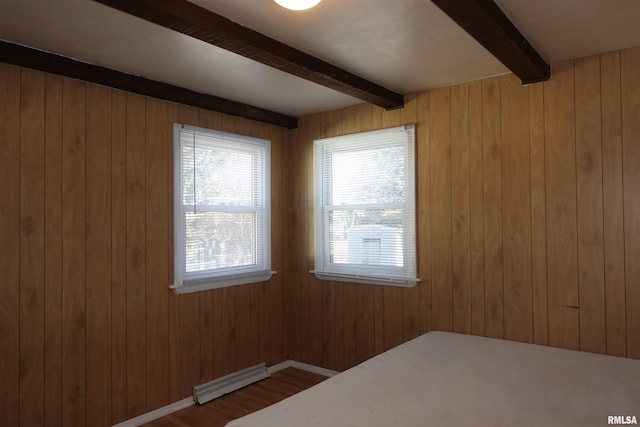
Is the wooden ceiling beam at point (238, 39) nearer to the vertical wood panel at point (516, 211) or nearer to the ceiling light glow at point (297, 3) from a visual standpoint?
the ceiling light glow at point (297, 3)

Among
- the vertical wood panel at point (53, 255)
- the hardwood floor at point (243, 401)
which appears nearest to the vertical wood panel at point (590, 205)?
the hardwood floor at point (243, 401)

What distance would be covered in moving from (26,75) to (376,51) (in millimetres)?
2145

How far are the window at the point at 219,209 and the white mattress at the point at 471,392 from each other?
1.65m

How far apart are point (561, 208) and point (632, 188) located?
15.6 inches

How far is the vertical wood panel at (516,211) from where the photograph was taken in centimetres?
295

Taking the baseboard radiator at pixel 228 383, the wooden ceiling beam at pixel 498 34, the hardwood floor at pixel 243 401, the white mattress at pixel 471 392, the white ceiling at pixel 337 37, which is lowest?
the hardwood floor at pixel 243 401

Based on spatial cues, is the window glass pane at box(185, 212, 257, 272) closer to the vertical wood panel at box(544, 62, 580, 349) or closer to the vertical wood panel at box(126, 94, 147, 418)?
the vertical wood panel at box(126, 94, 147, 418)

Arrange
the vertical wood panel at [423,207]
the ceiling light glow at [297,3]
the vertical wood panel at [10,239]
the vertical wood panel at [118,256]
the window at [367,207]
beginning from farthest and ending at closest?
1. the window at [367,207]
2. the vertical wood panel at [423,207]
3. the vertical wood panel at [118,256]
4. the vertical wood panel at [10,239]
5. the ceiling light glow at [297,3]

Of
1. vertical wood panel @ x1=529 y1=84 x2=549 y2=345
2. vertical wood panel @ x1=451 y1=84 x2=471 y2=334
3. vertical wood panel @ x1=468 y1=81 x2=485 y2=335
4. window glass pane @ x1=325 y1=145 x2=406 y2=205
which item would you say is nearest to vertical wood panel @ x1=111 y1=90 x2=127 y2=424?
window glass pane @ x1=325 y1=145 x2=406 y2=205

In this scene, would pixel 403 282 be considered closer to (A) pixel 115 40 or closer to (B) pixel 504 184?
(B) pixel 504 184

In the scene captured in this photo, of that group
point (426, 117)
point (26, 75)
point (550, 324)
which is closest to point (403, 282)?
point (550, 324)

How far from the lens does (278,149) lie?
4.25 m

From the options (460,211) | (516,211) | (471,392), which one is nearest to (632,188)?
(516,211)

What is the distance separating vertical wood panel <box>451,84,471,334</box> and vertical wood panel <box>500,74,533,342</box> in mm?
265
